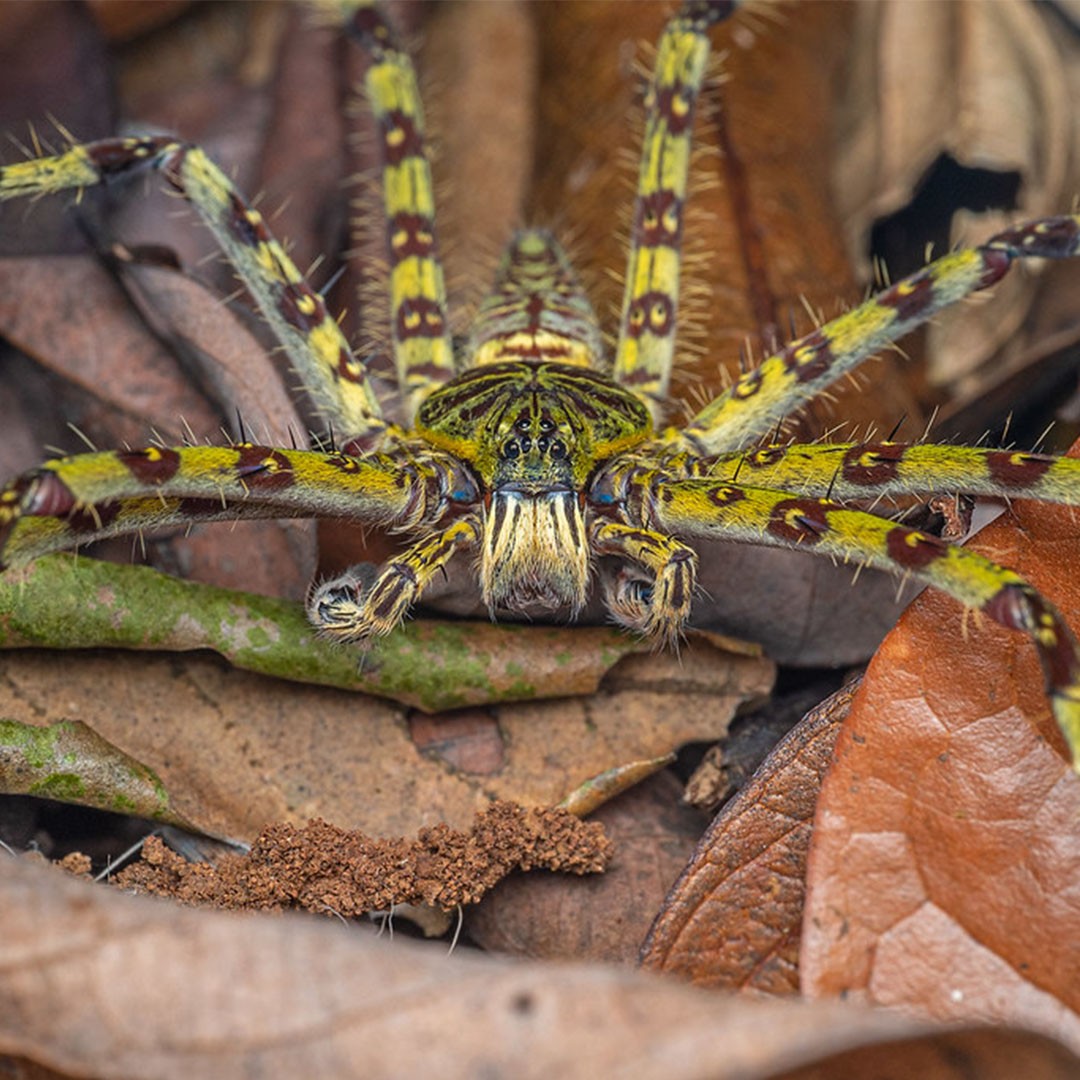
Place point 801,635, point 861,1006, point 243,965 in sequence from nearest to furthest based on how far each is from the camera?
point 243,965 → point 861,1006 → point 801,635

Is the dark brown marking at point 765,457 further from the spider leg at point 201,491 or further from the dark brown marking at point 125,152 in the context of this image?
the dark brown marking at point 125,152

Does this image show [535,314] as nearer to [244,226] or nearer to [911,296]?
[244,226]

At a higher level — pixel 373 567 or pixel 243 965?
pixel 373 567

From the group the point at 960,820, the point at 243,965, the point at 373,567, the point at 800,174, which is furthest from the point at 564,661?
the point at 800,174

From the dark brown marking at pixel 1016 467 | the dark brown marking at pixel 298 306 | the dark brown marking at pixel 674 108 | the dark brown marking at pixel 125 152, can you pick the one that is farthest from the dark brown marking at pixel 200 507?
the dark brown marking at pixel 674 108

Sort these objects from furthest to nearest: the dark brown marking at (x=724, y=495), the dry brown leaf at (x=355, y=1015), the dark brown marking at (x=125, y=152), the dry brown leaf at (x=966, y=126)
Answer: the dry brown leaf at (x=966, y=126) → the dark brown marking at (x=125, y=152) → the dark brown marking at (x=724, y=495) → the dry brown leaf at (x=355, y=1015)

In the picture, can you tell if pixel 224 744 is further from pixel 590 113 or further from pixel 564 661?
pixel 590 113

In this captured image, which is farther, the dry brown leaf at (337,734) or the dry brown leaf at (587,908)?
the dry brown leaf at (337,734)
